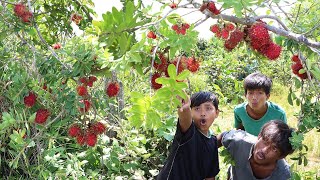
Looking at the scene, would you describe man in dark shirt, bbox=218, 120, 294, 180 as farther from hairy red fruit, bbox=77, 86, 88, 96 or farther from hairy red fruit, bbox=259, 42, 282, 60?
hairy red fruit, bbox=77, 86, 88, 96

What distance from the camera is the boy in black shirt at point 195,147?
1.80 metres

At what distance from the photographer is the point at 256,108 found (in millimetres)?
2354

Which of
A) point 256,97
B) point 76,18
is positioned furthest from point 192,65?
point 76,18

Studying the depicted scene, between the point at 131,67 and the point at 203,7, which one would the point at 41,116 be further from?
the point at 203,7

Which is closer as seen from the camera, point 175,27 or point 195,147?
point 175,27

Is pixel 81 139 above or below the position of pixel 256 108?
below

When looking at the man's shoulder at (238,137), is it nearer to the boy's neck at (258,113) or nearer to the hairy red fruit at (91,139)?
the boy's neck at (258,113)

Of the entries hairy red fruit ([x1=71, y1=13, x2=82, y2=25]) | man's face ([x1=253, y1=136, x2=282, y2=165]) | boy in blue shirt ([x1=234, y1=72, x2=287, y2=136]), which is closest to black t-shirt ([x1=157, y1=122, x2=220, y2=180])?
man's face ([x1=253, y1=136, x2=282, y2=165])

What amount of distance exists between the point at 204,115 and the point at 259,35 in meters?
0.81

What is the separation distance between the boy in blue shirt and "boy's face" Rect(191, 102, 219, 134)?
354mm

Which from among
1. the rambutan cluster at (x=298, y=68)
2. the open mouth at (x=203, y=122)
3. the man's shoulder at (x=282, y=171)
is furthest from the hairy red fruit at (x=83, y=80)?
the man's shoulder at (x=282, y=171)

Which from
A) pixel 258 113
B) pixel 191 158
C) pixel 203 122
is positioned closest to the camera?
pixel 191 158

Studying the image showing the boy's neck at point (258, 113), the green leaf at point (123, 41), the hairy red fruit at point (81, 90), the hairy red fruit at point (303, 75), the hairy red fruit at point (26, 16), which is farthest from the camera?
the boy's neck at point (258, 113)

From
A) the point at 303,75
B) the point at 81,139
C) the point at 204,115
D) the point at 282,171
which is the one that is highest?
the point at 303,75
